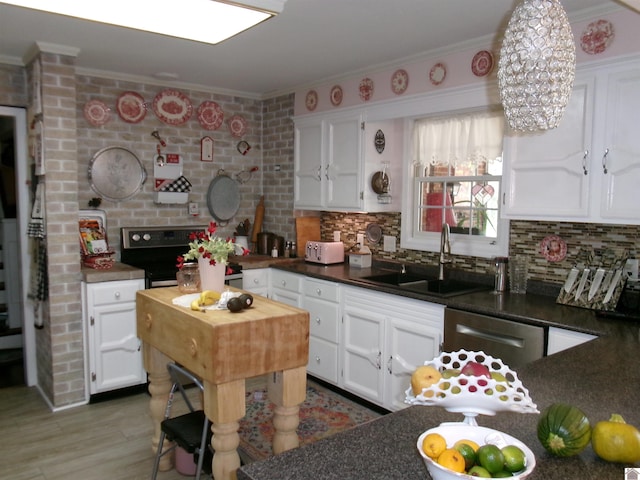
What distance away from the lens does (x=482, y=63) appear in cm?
329

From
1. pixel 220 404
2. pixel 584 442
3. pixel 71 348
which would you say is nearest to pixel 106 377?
pixel 71 348

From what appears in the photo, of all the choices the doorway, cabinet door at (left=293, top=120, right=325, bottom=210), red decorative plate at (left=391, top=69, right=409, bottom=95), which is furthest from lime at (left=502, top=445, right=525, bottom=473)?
the doorway

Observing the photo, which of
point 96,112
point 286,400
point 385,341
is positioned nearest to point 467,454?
point 286,400

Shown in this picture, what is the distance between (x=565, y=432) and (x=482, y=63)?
264 cm

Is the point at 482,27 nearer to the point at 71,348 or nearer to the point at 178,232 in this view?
the point at 178,232

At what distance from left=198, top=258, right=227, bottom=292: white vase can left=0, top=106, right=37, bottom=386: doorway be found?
219cm

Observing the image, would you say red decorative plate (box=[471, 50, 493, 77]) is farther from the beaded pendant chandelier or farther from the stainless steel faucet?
the beaded pendant chandelier

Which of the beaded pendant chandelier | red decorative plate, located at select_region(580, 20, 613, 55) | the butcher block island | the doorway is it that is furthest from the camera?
the doorway

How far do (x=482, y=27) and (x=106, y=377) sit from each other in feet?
11.4

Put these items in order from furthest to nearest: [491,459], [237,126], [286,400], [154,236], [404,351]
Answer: [237,126], [154,236], [404,351], [286,400], [491,459]

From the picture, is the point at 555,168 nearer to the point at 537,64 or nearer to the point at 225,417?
the point at 537,64

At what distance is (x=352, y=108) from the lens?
4215mm

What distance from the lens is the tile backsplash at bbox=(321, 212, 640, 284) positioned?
116 inches

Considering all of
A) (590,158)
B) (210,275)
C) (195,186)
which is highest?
(590,158)
